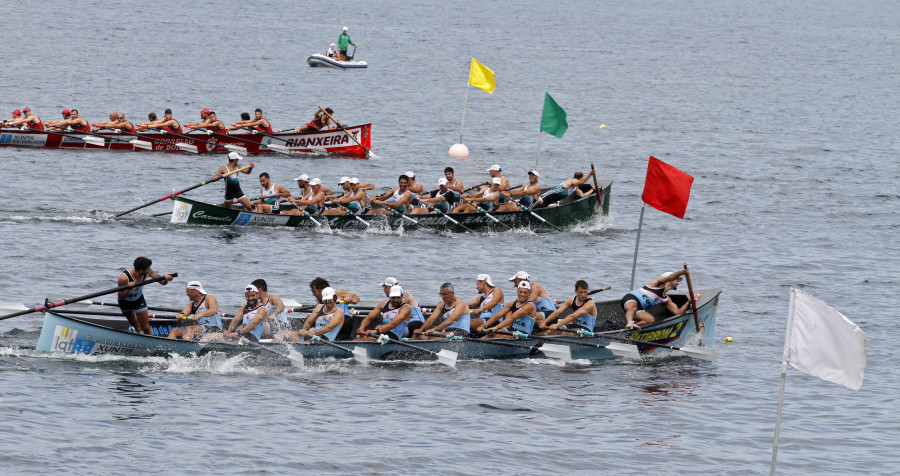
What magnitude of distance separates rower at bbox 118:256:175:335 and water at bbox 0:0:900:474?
0.91 metres

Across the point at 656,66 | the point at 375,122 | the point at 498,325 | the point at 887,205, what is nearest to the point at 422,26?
the point at 656,66

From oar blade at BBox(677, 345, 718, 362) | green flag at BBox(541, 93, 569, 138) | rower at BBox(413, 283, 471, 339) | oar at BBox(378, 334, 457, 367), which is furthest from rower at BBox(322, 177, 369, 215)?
oar blade at BBox(677, 345, 718, 362)

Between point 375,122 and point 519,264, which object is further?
point 375,122

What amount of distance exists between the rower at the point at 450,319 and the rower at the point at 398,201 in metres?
11.8

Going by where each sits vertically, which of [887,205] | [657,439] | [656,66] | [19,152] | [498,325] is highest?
[656,66]

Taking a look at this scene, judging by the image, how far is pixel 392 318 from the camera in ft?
73.7

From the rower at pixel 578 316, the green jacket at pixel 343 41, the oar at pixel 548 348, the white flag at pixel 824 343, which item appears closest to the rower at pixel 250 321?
the oar at pixel 548 348

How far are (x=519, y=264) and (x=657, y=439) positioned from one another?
13056 millimetres

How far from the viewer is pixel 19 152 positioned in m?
43.9

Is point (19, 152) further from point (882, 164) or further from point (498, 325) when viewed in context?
point (882, 164)

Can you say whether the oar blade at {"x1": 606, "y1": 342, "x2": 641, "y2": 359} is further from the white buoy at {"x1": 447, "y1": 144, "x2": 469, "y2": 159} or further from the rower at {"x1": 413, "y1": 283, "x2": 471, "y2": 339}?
the white buoy at {"x1": 447, "y1": 144, "x2": 469, "y2": 159}

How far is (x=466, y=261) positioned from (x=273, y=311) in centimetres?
1087

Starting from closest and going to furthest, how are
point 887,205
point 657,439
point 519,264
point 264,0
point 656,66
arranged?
1. point 657,439
2. point 519,264
3. point 887,205
4. point 656,66
5. point 264,0

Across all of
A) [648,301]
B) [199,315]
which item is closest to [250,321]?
[199,315]
